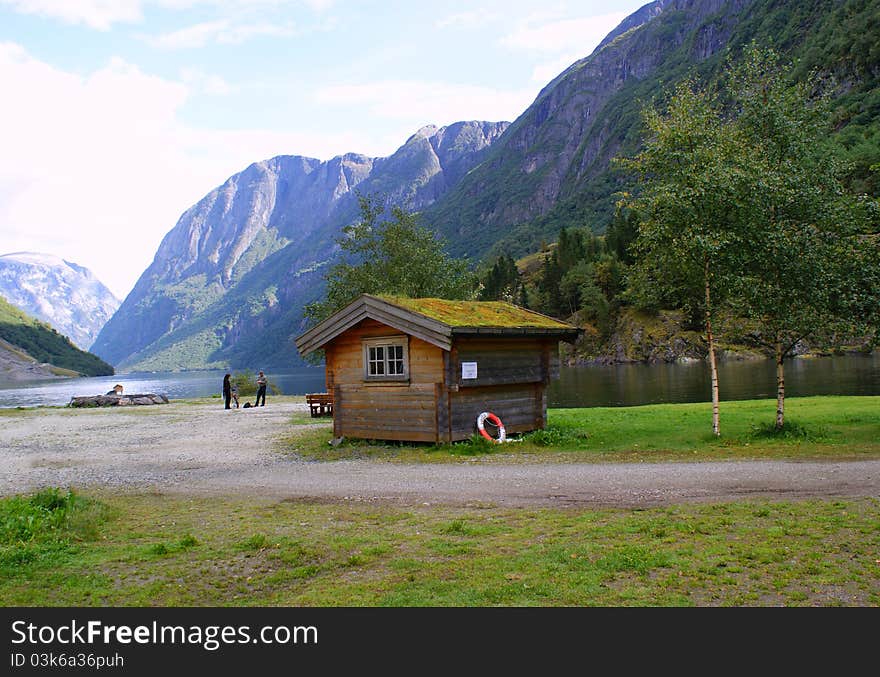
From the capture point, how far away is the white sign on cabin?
20078mm

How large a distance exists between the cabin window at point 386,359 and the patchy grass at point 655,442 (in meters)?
2.15

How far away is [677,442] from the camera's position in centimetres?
1984

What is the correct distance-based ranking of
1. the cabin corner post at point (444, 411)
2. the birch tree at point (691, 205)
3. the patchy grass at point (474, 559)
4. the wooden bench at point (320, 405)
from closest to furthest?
the patchy grass at point (474, 559)
the birch tree at point (691, 205)
the cabin corner post at point (444, 411)
the wooden bench at point (320, 405)

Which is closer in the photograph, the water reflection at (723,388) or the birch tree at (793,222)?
the birch tree at (793,222)

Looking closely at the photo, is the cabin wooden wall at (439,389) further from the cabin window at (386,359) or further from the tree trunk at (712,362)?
the tree trunk at (712,362)

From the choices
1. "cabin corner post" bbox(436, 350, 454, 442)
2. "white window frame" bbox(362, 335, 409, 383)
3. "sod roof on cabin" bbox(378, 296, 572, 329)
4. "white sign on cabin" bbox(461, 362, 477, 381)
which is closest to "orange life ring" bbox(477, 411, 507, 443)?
"cabin corner post" bbox(436, 350, 454, 442)

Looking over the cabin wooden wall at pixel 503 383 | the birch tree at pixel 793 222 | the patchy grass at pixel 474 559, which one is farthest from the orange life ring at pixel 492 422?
the patchy grass at pixel 474 559

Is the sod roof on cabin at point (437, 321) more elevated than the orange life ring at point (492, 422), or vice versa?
the sod roof on cabin at point (437, 321)

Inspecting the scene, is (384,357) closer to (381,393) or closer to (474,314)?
(381,393)

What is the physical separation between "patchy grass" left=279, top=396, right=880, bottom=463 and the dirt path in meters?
1.24

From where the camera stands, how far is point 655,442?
20.0m

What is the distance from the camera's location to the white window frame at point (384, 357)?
20938mm
